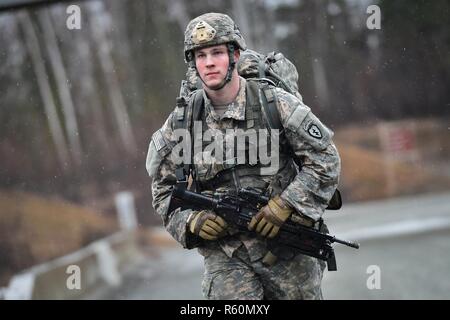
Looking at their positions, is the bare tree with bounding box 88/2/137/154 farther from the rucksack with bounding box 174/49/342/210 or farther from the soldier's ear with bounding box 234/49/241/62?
the soldier's ear with bounding box 234/49/241/62

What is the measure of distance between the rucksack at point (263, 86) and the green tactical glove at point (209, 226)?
0.22 meters

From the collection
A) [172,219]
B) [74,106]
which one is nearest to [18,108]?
[74,106]

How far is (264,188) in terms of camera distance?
9.42ft

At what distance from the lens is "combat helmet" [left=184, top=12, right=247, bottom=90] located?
8.95ft

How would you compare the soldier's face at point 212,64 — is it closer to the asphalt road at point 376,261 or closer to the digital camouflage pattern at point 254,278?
the digital camouflage pattern at point 254,278

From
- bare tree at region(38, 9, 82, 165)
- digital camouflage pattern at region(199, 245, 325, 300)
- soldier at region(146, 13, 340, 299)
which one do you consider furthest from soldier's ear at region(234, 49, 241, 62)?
bare tree at region(38, 9, 82, 165)

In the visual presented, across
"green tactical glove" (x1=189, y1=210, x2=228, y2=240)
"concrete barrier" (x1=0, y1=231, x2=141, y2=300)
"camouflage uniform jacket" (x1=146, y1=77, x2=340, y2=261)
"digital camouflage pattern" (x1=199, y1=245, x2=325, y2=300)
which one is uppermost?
"camouflage uniform jacket" (x1=146, y1=77, x2=340, y2=261)

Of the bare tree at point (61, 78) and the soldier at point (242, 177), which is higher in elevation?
the bare tree at point (61, 78)

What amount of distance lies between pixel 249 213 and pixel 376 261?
4.71m

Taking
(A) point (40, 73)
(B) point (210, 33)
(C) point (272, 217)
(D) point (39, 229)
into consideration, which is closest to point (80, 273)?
(D) point (39, 229)

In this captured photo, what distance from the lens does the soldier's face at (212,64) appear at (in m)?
Result: 2.74

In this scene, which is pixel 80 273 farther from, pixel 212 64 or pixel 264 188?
pixel 212 64

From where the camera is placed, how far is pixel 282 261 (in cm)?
288

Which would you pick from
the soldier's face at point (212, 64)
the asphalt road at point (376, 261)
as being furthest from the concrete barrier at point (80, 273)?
the soldier's face at point (212, 64)
